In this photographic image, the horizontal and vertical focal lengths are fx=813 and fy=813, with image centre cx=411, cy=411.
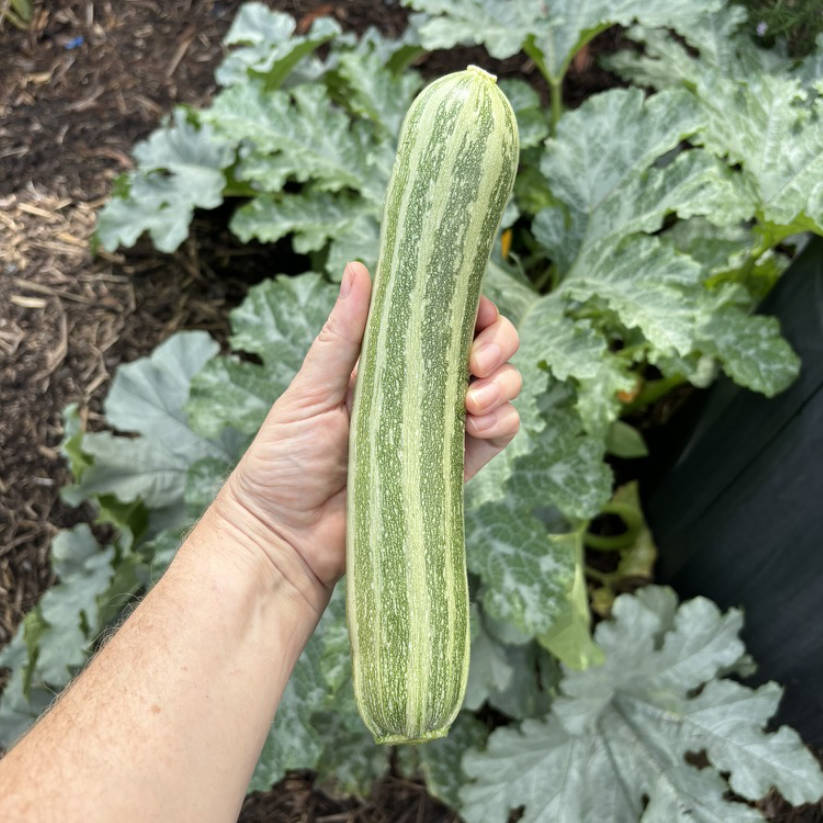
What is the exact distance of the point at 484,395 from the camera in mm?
1562

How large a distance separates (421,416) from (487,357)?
0.23 metres

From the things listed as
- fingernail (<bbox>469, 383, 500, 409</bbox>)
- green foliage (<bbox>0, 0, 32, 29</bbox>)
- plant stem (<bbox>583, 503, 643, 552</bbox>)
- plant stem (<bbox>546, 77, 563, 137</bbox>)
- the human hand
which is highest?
plant stem (<bbox>546, 77, 563, 137</bbox>)

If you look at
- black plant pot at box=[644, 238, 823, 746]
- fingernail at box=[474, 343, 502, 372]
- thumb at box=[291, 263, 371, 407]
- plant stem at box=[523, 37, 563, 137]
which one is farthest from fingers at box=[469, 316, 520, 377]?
plant stem at box=[523, 37, 563, 137]

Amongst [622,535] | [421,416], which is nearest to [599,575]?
[622,535]

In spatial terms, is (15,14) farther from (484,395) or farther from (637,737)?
(637,737)

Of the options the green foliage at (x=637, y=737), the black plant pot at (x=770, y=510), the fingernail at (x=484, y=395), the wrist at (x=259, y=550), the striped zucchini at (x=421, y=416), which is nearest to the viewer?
the striped zucchini at (x=421, y=416)

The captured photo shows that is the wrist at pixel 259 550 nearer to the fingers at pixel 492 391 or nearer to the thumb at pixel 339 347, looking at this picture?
the thumb at pixel 339 347

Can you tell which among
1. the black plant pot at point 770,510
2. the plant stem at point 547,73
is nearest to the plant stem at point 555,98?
the plant stem at point 547,73

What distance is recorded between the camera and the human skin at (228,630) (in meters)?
1.26

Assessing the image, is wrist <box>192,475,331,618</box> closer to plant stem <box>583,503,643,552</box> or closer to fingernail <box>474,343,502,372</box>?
fingernail <box>474,343,502,372</box>

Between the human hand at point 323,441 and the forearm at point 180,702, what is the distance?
0.04 metres

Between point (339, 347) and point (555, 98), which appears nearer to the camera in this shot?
point (339, 347)

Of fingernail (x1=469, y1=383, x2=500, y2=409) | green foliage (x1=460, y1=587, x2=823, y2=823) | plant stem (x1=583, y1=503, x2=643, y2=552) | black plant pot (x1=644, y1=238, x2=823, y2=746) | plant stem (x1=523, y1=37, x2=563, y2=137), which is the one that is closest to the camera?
fingernail (x1=469, y1=383, x2=500, y2=409)

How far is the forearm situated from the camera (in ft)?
4.07
